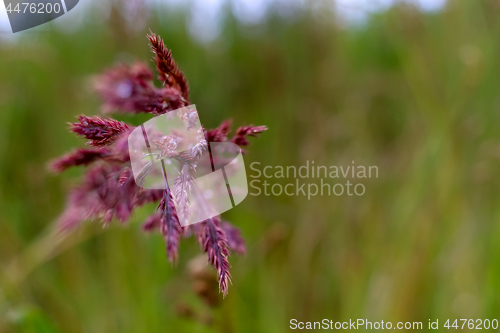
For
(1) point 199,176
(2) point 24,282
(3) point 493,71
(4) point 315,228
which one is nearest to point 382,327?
(4) point 315,228

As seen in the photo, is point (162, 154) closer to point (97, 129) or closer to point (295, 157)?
point (97, 129)

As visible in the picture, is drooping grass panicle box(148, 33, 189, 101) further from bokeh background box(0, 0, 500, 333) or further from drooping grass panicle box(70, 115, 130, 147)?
bokeh background box(0, 0, 500, 333)

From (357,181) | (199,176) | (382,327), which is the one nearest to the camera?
(199,176)

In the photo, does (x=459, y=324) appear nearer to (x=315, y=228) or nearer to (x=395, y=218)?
(x=395, y=218)

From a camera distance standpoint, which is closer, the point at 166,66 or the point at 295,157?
the point at 166,66

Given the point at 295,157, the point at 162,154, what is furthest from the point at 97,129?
the point at 295,157

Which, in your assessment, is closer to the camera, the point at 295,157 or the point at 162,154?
the point at 162,154

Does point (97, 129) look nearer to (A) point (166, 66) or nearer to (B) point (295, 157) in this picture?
(A) point (166, 66)

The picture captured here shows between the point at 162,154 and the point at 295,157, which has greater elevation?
the point at 162,154

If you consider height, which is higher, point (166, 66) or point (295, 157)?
point (166, 66)
